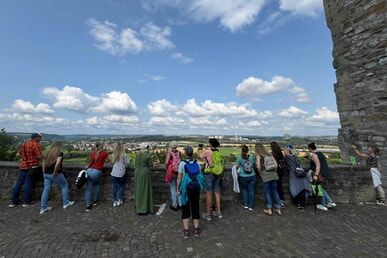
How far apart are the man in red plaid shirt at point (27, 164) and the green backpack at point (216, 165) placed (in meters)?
5.08

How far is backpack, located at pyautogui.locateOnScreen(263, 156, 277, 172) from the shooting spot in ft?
15.4

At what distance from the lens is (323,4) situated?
26.5 feet

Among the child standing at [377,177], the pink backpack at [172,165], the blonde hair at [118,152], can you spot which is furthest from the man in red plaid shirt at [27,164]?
the child standing at [377,177]

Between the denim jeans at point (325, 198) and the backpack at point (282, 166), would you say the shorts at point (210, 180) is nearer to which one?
the backpack at point (282, 166)

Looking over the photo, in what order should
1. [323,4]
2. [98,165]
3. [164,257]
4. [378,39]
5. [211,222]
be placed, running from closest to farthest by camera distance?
1. [164,257]
2. [211,222]
3. [98,165]
4. [378,39]
5. [323,4]

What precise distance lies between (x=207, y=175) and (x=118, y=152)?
2707mm

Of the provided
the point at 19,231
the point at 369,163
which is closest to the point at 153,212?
the point at 19,231

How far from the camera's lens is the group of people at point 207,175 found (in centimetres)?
468

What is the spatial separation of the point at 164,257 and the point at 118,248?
90 centimetres

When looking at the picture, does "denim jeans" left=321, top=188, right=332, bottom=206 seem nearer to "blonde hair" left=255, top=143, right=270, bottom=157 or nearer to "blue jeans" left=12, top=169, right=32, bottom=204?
"blonde hair" left=255, top=143, right=270, bottom=157

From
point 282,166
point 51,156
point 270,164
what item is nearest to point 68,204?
point 51,156

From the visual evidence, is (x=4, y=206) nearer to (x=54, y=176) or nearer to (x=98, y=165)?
(x=54, y=176)

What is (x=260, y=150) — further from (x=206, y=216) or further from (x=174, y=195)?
(x=174, y=195)

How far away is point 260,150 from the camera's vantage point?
16.4ft
